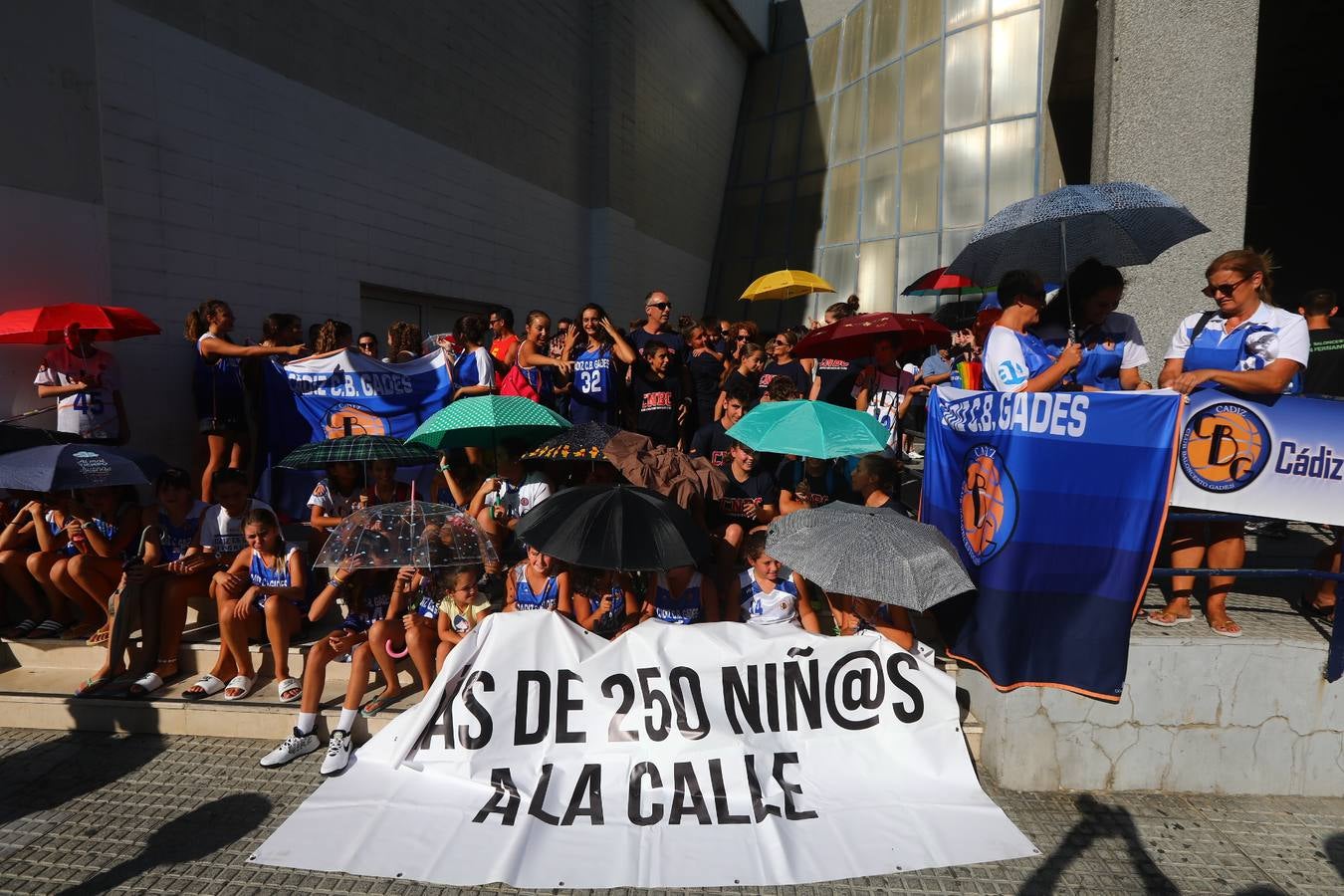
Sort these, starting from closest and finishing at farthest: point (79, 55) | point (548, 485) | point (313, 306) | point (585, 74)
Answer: point (548, 485) → point (79, 55) → point (313, 306) → point (585, 74)

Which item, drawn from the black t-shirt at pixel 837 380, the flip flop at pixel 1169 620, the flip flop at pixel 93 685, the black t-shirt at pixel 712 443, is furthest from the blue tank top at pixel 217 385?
the flip flop at pixel 1169 620

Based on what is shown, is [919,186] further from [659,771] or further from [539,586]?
[659,771]

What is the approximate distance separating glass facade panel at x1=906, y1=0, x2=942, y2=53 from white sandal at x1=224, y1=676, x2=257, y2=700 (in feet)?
57.3

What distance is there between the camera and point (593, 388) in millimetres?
6551

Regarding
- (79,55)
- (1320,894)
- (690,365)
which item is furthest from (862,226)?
(1320,894)

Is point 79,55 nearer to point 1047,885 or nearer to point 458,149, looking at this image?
point 458,149

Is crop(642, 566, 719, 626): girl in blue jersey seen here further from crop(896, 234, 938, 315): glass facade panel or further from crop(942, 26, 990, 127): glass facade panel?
crop(942, 26, 990, 127): glass facade panel

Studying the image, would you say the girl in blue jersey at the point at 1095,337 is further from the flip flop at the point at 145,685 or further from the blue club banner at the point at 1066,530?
the flip flop at the point at 145,685

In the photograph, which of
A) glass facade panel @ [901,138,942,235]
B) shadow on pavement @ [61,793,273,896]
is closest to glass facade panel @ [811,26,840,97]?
glass facade panel @ [901,138,942,235]

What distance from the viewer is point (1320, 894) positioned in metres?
2.97

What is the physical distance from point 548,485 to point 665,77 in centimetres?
1197

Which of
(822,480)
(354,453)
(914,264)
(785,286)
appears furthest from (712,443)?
(914,264)

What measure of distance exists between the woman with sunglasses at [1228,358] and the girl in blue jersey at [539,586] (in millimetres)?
3368

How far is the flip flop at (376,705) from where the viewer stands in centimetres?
412
